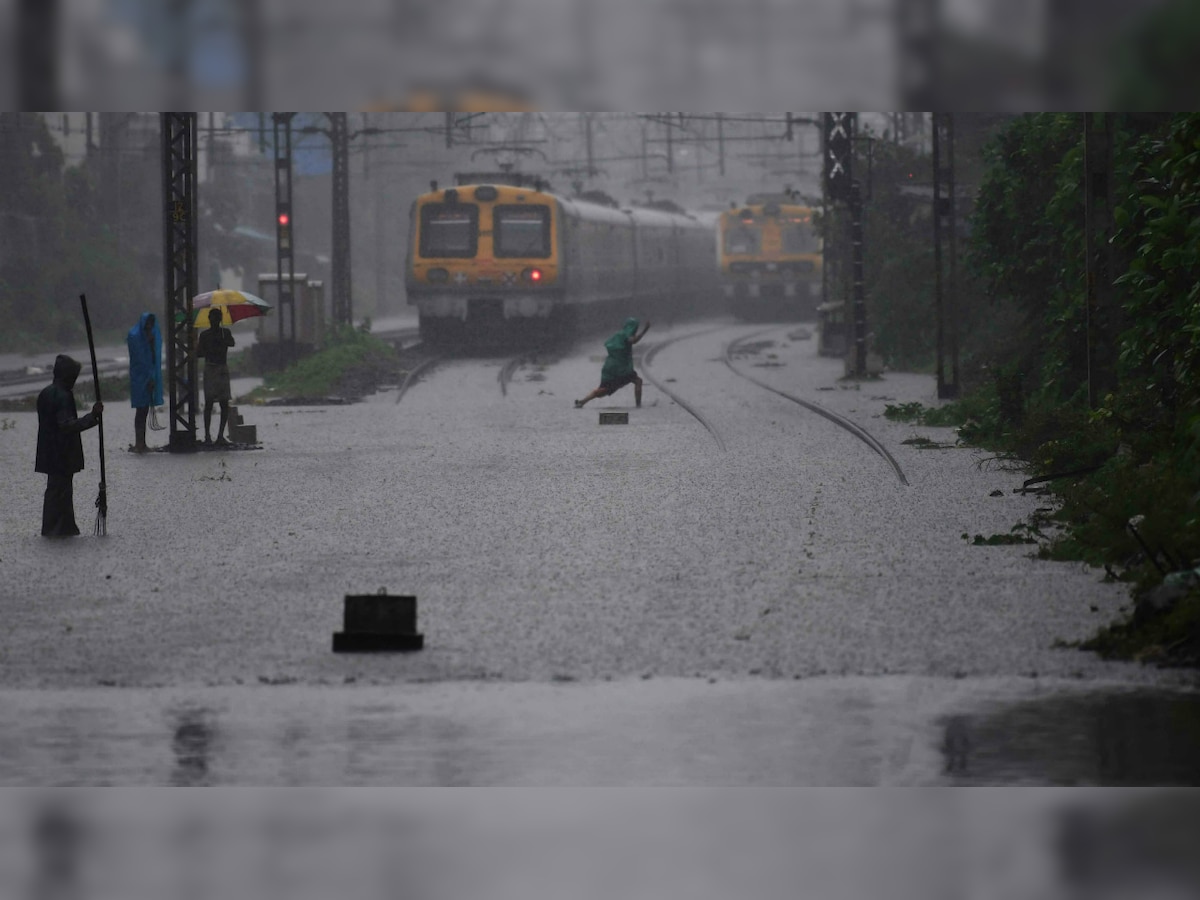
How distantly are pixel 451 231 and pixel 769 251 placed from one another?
61.0 feet

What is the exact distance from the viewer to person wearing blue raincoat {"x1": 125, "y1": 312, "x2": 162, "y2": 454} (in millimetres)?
20547

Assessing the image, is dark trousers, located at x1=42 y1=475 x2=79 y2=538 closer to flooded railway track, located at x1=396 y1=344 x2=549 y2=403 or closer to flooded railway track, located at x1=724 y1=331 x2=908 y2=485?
flooded railway track, located at x1=724 y1=331 x2=908 y2=485

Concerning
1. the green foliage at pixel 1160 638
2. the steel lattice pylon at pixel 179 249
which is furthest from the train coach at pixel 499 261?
the green foliage at pixel 1160 638

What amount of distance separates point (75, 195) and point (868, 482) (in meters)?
40.5

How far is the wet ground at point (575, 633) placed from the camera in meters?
7.64

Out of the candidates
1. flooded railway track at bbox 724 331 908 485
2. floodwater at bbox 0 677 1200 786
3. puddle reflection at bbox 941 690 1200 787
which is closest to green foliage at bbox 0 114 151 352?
flooded railway track at bbox 724 331 908 485

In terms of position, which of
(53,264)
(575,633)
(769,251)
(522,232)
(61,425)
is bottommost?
(575,633)

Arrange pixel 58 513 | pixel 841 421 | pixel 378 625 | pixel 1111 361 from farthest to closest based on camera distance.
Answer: pixel 841 421 → pixel 1111 361 → pixel 58 513 → pixel 378 625

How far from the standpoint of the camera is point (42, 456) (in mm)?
14117

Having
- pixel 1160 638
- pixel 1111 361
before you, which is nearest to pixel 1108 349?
pixel 1111 361

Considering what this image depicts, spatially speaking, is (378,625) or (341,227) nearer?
(378,625)

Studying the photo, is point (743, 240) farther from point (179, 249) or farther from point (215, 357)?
point (179, 249)

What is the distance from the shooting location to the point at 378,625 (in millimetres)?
9922

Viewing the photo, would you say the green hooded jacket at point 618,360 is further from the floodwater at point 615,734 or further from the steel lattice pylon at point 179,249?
the floodwater at point 615,734
